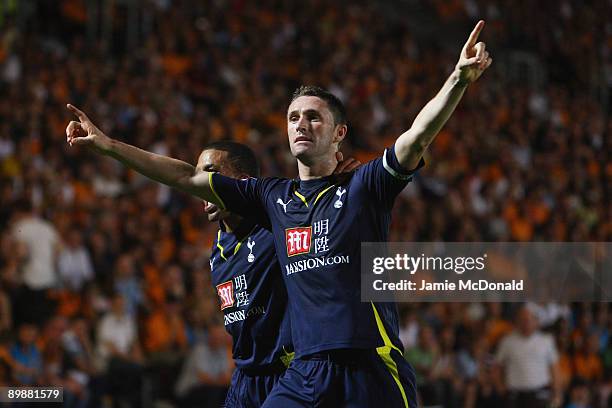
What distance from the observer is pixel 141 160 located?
15.9 ft

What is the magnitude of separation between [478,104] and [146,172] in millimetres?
14816

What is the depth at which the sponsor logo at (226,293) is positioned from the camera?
552 cm

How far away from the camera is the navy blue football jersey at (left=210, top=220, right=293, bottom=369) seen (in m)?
5.34

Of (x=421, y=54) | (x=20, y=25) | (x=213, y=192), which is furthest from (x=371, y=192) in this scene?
(x=421, y=54)

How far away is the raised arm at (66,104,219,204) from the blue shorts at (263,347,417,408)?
1.01 m

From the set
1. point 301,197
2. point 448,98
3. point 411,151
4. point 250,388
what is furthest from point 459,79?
point 250,388

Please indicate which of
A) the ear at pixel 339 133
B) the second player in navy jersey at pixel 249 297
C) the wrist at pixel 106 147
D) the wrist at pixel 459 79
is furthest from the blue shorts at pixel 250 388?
the wrist at pixel 459 79

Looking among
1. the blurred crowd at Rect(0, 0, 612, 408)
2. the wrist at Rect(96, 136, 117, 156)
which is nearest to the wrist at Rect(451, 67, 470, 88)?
the wrist at Rect(96, 136, 117, 156)

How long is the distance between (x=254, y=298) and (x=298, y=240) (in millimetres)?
814

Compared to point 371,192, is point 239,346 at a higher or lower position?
lower

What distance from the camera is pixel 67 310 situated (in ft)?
33.3

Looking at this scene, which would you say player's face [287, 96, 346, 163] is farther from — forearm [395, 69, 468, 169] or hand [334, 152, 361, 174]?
forearm [395, 69, 468, 169]

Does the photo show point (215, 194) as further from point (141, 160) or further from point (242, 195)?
point (141, 160)

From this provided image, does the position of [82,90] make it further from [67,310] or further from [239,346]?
[239,346]
